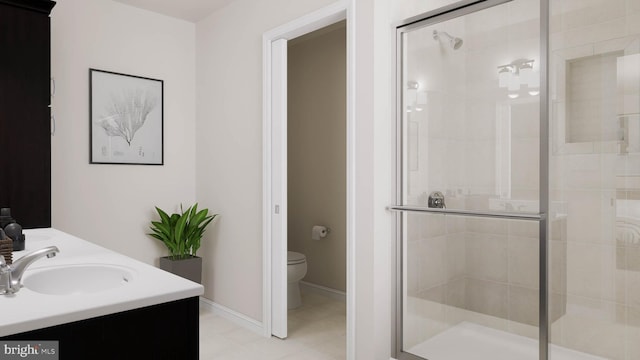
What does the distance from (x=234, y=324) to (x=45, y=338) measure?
2444mm

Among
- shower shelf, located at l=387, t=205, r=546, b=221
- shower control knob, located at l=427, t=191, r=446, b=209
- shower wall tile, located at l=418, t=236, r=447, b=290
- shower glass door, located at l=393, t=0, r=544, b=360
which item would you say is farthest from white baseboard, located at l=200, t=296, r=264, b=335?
shower control knob, located at l=427, t=191, r=446, b=209

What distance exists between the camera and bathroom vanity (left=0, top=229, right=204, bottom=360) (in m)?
1.00

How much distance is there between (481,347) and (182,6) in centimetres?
323

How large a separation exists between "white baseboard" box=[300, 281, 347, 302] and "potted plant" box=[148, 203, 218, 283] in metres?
1.18

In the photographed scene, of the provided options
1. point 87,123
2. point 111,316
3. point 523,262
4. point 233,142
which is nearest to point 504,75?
point 523,262

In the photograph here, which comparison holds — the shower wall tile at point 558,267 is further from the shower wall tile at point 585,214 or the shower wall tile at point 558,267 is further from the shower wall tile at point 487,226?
the shower wall tile at point 487,226

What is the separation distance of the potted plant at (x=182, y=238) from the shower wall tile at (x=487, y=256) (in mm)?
2100

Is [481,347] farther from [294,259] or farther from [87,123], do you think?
[87,123]

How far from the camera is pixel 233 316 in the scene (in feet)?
11.1

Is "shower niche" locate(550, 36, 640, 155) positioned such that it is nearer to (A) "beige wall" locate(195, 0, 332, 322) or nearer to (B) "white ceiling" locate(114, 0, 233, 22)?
(A) "beige wall" locate(195, 0, 332, 322)

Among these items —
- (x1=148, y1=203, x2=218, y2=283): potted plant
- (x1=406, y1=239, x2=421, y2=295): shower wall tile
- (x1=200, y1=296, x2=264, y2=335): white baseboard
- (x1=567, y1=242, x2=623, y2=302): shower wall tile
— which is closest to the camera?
(x1=567, y1=242, x2=623, y2=302): shower wall tile

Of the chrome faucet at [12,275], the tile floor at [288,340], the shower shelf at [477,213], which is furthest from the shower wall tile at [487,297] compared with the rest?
the chrome faucet at [12,275]

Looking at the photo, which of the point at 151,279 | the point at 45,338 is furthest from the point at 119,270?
the point at 45,338

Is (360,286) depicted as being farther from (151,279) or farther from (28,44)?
(28,44)
